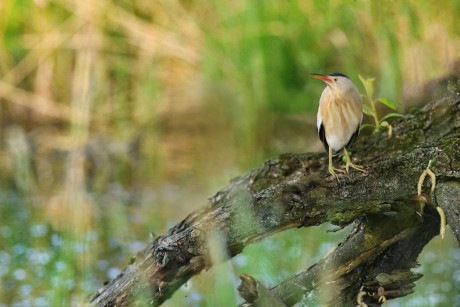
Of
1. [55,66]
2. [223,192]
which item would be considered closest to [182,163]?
[55,66]

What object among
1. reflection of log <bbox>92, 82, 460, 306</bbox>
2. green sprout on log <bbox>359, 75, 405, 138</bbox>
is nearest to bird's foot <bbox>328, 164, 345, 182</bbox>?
reflection of log <bbox>92, 82, 460, 306</bbox>

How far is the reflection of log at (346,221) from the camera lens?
1.97m

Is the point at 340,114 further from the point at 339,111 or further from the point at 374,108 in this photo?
the point at 374,108

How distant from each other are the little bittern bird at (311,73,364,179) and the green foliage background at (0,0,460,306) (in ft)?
4.64

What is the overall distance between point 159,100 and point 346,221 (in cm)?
477

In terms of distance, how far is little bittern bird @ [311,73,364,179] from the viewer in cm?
184

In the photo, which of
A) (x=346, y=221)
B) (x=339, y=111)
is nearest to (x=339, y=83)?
(x=339, y=111)

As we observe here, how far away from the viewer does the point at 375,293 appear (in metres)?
2.09

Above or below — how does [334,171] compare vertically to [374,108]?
below

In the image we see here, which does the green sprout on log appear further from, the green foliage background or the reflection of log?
the green foliage background

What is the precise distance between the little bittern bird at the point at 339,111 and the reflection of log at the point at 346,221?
0.40ft

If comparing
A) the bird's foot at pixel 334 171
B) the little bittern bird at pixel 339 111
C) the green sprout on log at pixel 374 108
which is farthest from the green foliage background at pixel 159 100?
the little bittern bird at pixel 339 111

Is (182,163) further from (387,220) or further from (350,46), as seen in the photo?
(387,220)

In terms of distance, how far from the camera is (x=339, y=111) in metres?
1.87
